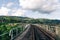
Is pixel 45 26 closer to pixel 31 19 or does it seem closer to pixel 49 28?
pixel 49 28

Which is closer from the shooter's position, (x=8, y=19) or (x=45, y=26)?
(x=45, y=26)

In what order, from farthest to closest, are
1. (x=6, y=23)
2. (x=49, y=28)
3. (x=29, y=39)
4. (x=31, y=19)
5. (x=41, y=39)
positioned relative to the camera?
(x=6, y=23) → (x=31, y=19) → (x=49, y=28) → (x=41, y=39) → (x=29, y=39)

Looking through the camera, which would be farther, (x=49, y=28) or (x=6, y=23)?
(x=6, y=23)

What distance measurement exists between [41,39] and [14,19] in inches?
219

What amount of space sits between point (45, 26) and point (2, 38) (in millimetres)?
2003

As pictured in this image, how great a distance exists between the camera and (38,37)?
5648 millimetres

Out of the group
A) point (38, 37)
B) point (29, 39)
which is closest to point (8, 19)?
point (38, 37)

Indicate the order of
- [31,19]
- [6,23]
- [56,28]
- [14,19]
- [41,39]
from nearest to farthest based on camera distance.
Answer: [41,39] → [56,28] → [31,19] → [14,19] → [6,23]

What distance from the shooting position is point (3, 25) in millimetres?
11812

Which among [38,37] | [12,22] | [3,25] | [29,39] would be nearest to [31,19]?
[12,22]

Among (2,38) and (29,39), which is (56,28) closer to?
(2,38)

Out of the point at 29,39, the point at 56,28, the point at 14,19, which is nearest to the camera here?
the point at 29,39

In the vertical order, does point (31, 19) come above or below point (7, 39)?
above

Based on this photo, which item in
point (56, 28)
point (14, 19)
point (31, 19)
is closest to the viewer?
point (56, 28)
